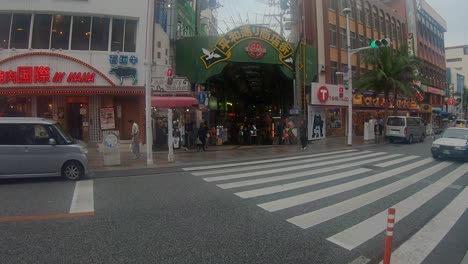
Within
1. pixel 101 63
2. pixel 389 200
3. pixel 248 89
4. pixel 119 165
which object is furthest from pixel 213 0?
pixel 389 200

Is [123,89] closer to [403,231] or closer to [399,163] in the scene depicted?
[399,163]

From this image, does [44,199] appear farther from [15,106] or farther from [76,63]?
[15,106]

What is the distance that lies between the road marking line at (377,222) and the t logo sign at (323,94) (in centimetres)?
1806

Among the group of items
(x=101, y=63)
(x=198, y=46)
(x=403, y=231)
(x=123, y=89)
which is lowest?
(x=403, y=231)

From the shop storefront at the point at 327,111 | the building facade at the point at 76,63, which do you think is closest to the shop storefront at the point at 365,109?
the shop storefront at the point at 327,111

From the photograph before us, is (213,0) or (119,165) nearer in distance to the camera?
(119,165)

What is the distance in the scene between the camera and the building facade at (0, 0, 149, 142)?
18.2m

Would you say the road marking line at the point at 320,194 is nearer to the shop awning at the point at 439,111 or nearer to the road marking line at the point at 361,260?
the road marking line at the point at 361,260

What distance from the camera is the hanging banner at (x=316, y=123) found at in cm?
2919

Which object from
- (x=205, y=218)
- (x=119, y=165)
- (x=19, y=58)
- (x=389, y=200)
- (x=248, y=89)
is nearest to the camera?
(x=205, y=218)

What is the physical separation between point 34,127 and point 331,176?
30.5ft

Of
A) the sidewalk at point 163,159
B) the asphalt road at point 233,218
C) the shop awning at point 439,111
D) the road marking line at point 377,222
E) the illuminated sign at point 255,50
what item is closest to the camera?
the asphalt road at point 233,218

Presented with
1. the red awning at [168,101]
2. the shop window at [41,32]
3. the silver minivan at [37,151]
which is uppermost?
the shop window at [41,32]

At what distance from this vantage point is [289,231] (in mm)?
6449
